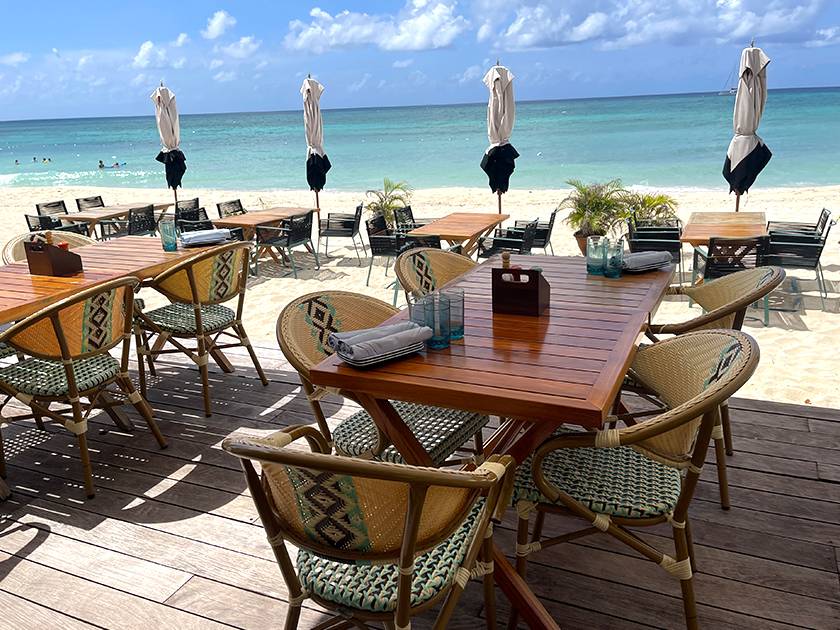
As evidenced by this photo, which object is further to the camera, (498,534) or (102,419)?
(102,419)

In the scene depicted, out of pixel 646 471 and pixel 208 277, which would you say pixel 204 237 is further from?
pixel 646 471

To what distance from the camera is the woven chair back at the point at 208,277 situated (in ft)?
11.4

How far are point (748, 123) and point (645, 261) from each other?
5.01 meters

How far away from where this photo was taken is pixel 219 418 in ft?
11.5

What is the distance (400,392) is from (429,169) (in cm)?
2591

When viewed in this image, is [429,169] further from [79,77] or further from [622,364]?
[79,77]

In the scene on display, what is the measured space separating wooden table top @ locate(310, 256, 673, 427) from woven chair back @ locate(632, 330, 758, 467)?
5.7 inches

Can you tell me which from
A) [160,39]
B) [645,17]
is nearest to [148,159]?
[160,39]

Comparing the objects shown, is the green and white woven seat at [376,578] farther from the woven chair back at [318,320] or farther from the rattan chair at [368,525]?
the woven chair back at [318,320]

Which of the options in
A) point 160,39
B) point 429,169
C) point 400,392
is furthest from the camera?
point 160,39

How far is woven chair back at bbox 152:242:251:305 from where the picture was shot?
3.49 m

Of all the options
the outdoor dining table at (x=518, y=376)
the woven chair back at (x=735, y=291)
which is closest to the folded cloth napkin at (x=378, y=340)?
the outdoor dining table at (x=518, y=376)

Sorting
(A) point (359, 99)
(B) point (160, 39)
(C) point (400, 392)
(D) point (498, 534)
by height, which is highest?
(B) point (160, 39)

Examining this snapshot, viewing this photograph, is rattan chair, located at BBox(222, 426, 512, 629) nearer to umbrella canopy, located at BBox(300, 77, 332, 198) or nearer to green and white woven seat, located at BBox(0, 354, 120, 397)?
green and white woven seat, located at BBox(0, 354, 120, 397)
